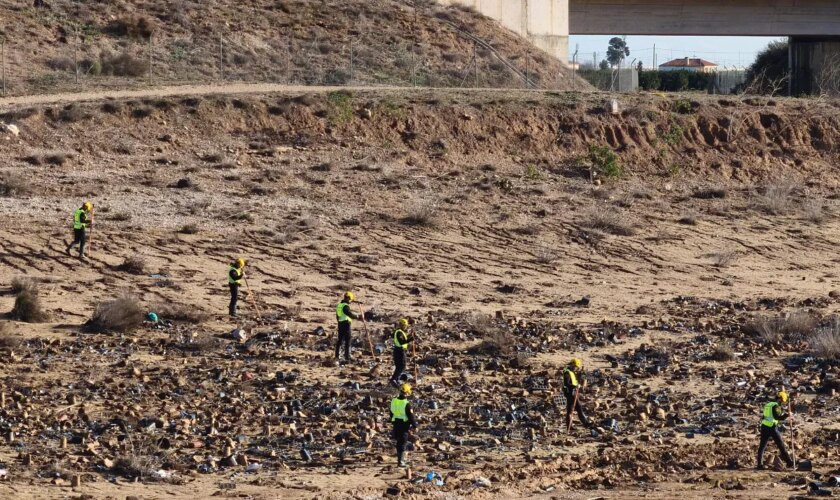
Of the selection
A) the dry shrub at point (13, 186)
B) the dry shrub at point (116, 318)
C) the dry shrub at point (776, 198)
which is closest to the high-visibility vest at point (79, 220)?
the dry shrub at point (116, 318)

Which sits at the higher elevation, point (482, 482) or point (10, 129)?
point (10, 129)

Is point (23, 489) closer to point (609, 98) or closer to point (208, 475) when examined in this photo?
point (208, 475)

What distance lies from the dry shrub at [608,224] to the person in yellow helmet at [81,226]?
12158 mm

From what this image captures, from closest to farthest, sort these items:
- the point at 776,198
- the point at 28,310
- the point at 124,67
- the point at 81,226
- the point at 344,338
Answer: the point at 344,338, the point at 28,310, the point at 81,226, the point at 776,198, the point at 124,67

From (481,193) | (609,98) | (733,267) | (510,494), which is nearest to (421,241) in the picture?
(481,193)

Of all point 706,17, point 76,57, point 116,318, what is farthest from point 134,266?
point 706,17

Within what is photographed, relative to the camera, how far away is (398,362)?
813 inches

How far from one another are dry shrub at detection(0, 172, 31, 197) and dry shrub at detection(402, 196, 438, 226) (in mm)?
8829

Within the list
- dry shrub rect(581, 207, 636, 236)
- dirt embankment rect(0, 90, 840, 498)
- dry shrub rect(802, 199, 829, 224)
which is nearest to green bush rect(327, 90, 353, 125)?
dirt embankment rect(0, 90, 840, 498)

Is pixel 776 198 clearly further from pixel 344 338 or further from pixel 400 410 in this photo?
pixel 400 410

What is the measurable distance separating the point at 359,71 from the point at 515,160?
10.8m

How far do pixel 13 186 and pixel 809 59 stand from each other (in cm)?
4003

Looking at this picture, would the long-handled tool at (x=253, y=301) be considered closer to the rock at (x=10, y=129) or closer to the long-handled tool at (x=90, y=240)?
the long-handled tool at (x=90, y=240)

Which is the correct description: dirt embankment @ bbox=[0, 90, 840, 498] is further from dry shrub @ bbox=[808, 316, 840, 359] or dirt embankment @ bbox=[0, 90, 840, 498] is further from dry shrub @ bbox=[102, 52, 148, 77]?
dry shrub @ bbox=[102, 52, 148, 77]
